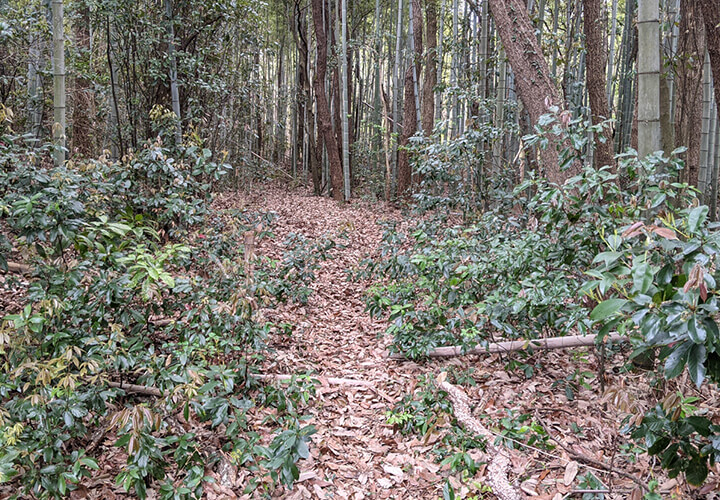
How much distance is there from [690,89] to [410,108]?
4.89 meters

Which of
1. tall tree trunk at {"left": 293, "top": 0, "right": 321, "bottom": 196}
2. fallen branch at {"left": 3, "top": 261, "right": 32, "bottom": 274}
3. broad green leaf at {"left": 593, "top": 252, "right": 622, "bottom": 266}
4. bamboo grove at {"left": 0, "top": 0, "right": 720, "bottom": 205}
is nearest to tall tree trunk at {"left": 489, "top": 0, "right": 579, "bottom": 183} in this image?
bamboo grove at {"left": 0, "top": 0, "right": 720, "bottom": 205}

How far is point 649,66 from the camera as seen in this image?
2146mm

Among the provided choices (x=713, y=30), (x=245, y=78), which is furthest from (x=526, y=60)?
(x=245, y=78)

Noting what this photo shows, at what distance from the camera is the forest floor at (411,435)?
7.25 ft

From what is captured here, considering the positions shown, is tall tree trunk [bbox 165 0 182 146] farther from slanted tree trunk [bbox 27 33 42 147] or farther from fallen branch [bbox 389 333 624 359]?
fallen branch [bbox 389 333 624 359]

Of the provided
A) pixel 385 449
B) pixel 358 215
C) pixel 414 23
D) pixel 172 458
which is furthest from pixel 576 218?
pixel 414 23

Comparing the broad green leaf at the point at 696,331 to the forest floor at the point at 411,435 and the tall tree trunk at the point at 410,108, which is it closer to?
the forest floor at the point at 411,435

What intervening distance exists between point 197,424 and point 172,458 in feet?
0.95

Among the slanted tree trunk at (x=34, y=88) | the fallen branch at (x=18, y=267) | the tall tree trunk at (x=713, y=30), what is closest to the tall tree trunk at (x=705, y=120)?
the tall tree trunk at (x=713, y=30)

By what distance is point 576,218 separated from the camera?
93.0 inches

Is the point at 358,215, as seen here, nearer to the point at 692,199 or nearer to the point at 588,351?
the point at 588,351

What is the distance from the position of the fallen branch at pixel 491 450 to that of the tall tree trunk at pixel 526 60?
1.85 meters

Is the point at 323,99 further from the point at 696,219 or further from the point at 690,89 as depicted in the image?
the point at 696,219

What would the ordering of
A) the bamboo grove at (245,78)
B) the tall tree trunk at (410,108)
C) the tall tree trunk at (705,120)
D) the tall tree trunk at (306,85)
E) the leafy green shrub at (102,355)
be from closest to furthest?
1. the leafy green shrub at (102,355)
2. the bamboo grove at (245,78)
3. the tall tree trunk at (705,120)
4. the tall tree trunk at (410,108)
5. the tall tree trunk at (306,85)
